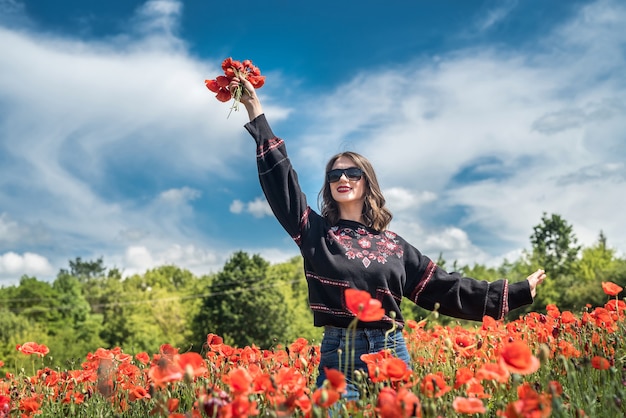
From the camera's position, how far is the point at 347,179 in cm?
406

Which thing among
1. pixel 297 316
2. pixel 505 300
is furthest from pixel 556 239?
pixel 505 300

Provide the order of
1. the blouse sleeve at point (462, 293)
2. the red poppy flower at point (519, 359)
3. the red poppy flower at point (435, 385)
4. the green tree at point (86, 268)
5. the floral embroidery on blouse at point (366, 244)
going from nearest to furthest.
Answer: the red poppy flower at point (519, 359)
the red poppy flower at point (435, 385)
the floral embroidery on blouse at point (366, 244)
the blouse sleeve at point (462, 293)
the green tree at point (86, 268)

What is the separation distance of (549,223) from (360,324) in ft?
162

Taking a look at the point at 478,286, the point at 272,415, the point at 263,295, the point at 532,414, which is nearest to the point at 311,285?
the point at 478,286

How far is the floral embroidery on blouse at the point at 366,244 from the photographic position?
3.80 metres

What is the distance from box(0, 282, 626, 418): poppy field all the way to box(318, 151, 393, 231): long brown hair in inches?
30.3

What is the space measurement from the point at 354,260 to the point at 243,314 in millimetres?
26276

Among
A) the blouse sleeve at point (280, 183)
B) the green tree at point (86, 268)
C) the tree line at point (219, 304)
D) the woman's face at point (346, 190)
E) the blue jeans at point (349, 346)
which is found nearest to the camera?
the blue jeans at point (349, 346)

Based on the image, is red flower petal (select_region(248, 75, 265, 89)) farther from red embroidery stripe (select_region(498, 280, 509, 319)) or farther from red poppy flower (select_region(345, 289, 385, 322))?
red poppy flower (select_region(345, 289, 385, 322))

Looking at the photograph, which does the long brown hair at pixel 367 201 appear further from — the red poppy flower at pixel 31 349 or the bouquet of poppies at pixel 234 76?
the red poppy flower at pixel 31 349

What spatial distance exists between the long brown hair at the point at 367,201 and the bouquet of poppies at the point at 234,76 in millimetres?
789

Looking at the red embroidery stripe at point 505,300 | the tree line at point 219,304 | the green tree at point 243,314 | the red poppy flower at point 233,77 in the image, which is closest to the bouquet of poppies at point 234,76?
the red poppy flower at point 233,77

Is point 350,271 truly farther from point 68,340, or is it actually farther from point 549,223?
point 549,223

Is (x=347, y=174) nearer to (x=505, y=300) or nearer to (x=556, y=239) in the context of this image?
(x=505, y=300)
